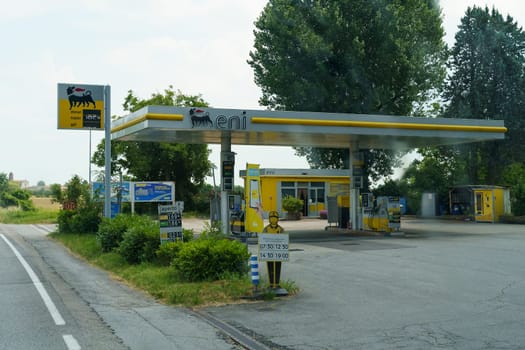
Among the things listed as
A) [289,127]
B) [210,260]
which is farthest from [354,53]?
[210,260]

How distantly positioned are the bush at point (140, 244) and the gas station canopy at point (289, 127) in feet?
18.2

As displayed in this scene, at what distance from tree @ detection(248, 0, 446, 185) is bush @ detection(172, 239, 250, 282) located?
86.9ft

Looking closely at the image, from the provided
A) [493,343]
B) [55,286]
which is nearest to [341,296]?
[493,343]

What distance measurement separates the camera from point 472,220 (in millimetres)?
38281

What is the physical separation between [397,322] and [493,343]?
5.18 feet

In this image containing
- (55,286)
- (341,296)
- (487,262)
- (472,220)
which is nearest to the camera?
(341,296)

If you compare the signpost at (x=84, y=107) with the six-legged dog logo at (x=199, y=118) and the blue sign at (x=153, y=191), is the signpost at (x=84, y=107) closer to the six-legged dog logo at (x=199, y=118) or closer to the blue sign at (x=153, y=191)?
the six-legged dog logo at (x=199, y=118)

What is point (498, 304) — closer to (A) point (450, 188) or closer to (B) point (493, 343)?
(B) point (493, 343)

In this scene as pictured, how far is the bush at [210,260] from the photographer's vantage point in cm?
1243

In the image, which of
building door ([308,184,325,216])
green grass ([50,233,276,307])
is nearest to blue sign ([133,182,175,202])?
building door ([308,184,325,216])

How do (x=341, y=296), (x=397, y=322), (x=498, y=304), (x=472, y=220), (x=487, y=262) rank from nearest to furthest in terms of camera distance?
(x=397, y=322) → (x=498, y=304) → (x=341, y=296) → (x=487, y=262) → (x=472, y=220)

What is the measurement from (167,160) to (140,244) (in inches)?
1493

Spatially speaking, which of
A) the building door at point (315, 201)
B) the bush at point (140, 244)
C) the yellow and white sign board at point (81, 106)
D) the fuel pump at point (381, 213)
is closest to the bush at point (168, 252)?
the bush at point (140, 244)

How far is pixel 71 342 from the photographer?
306 inches
